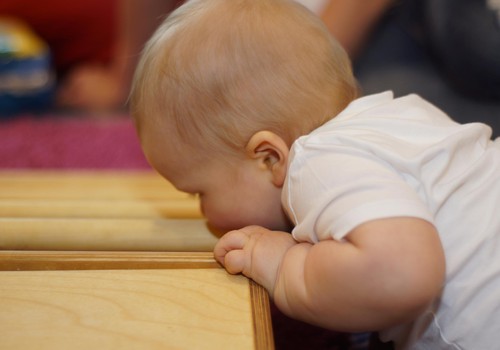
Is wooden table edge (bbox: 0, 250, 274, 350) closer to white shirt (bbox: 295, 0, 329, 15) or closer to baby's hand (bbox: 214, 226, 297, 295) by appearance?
baby's hand (bbox: 214, 226, 297, 295)

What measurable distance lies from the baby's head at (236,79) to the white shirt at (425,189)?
38 millimetres

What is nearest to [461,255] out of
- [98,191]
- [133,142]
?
[98,191]

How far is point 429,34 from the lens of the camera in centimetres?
133

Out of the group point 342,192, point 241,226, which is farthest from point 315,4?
point 342,192

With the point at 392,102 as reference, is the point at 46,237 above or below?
below

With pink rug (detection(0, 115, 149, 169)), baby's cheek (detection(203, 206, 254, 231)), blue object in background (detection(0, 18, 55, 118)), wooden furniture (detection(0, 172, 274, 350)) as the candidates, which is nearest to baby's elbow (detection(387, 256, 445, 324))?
wooden furniture (detection(0, 172, 274, 350))

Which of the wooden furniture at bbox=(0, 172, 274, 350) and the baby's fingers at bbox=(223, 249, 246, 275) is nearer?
the wooden furniture at bbox=(0, 172, 274, 350)

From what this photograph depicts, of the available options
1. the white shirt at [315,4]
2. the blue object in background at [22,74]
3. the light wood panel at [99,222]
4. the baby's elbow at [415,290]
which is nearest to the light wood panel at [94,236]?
the light wood panel at [99,222]

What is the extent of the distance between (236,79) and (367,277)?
231 mm

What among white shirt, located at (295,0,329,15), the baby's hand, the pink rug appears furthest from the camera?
the pink rug

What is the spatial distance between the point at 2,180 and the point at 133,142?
0.54 metres

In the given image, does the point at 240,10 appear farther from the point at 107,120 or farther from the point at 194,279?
the point at 107,120

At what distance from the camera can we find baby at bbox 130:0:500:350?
552 mm

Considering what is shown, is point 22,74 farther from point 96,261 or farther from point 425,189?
point 425,189
